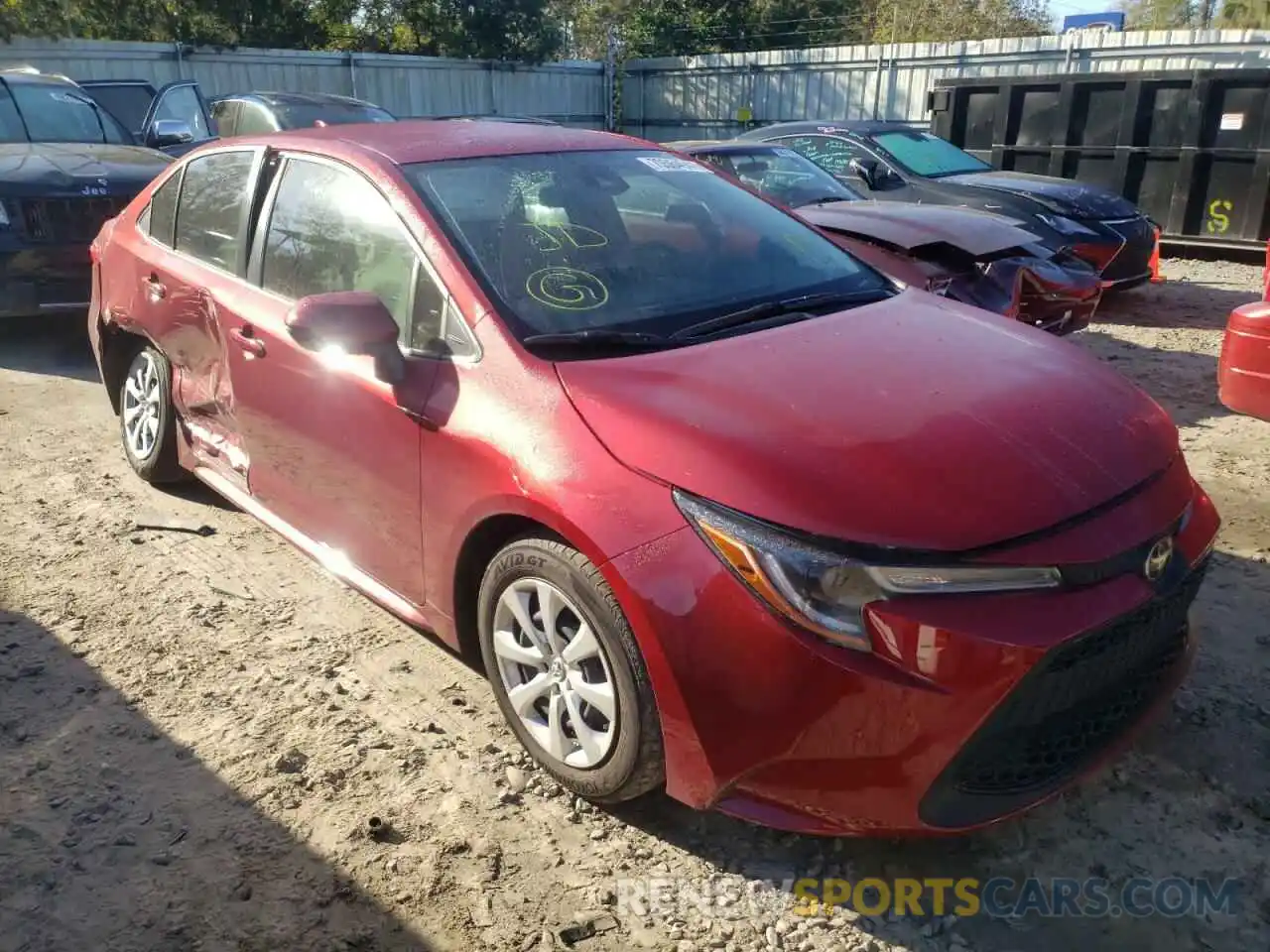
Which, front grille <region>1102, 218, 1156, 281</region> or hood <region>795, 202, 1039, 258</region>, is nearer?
hood <region>795, 202, 1039, 258</region>

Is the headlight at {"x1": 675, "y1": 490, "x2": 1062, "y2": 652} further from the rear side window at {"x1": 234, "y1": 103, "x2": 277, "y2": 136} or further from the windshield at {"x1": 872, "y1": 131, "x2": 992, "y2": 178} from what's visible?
the rear side window at {"x1": 234, "y1": 103, "x2": 277, "y2": 136}

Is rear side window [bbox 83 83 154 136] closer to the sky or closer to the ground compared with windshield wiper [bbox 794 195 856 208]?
closer to the sky

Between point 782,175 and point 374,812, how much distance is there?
6.05 m

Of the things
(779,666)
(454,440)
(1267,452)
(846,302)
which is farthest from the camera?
(1267,452)

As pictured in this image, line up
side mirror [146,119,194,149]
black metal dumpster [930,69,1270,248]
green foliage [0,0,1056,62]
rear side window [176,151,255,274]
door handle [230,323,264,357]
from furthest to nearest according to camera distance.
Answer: green foliage [0,0,1056,62]
black metal dumpster [930,69,1270,248]
side mirror [146,119,194,149]
rear side window [176,151,255,274]
door handle [230,323,264,357]

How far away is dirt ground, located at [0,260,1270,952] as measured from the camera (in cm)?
236

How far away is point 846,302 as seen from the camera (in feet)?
10.9

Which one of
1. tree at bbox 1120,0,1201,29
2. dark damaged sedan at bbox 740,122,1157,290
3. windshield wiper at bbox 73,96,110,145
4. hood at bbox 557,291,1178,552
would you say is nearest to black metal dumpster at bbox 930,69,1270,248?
dark damaged sedan at bbox 740,122,1157,290

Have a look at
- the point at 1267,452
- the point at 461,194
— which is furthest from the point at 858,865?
the point at 1267,452

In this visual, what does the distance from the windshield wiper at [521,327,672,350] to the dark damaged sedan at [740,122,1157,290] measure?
576 centimetres

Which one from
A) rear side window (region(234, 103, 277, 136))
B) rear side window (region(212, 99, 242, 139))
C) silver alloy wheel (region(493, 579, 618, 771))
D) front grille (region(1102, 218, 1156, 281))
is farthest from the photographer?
rear side window (region(212, 99, 242, 139))

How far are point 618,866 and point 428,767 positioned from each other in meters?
0.67

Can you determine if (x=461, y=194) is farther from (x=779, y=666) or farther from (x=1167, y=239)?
(x=1167, y=239)

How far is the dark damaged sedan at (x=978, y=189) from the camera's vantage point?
27.3 feet
